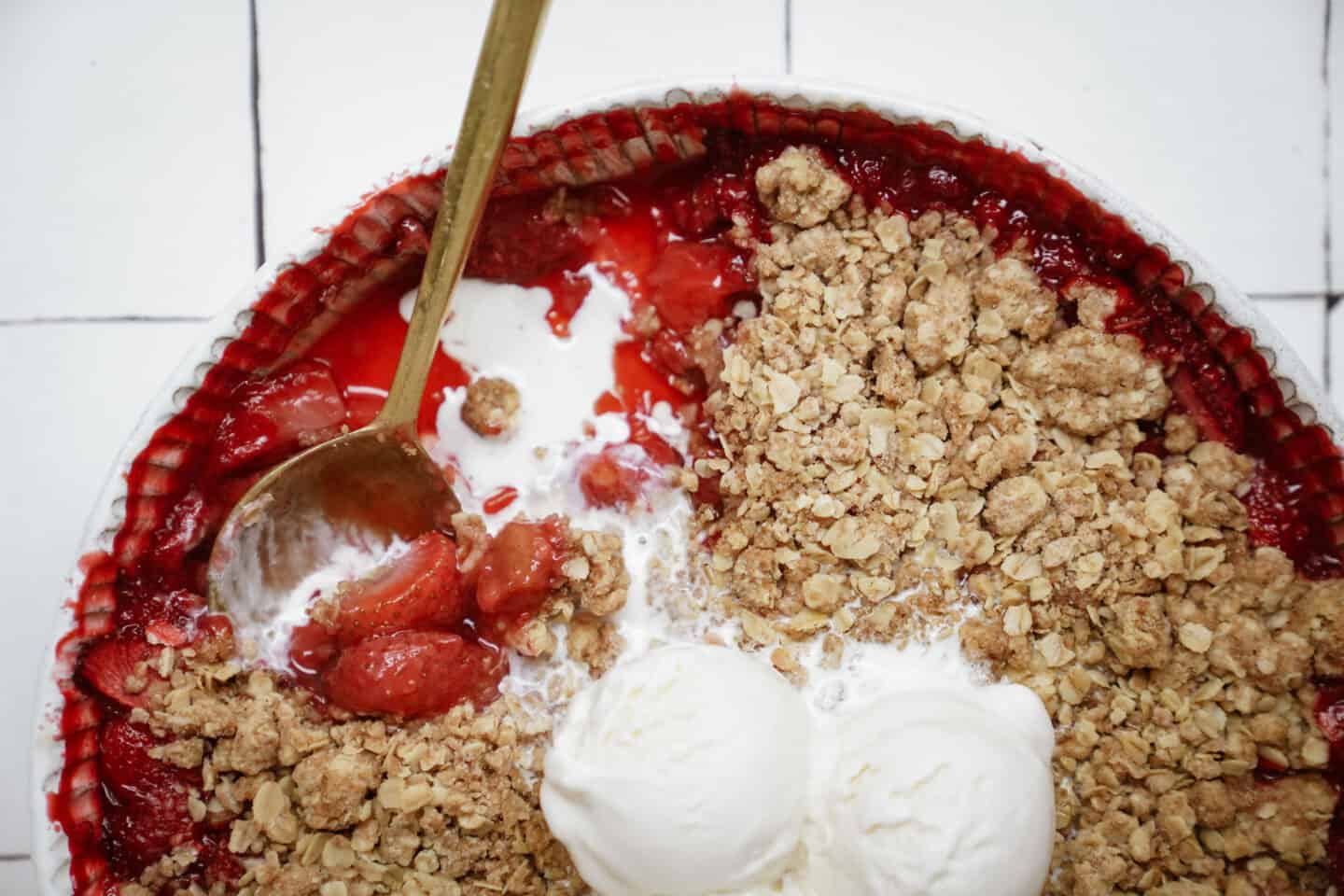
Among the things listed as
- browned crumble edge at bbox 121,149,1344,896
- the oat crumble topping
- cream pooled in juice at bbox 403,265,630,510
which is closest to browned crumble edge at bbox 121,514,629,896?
browned crumble edge at bbox 121,149,1344,896

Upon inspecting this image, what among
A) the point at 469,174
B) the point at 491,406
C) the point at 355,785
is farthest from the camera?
the point at 491,406

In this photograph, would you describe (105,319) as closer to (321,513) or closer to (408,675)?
(321,513)

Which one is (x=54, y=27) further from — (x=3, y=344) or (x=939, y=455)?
(x=939, y=455)

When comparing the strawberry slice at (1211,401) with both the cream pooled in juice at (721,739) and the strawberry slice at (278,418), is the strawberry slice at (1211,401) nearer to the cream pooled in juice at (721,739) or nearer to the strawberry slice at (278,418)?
the cream pooled in juice at (721,739)

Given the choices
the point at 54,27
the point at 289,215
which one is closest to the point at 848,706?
the point at 289,215

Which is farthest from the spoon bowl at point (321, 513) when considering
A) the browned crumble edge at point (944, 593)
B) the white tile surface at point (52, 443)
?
the white tile surface at point (52, 443)

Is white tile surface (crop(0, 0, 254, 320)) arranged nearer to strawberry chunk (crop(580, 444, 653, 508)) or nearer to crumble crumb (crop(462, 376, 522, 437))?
crumble crumb (crop(462, 376, 522, 437))

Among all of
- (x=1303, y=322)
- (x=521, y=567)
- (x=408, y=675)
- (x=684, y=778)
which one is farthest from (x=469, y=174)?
(x=1303, y=322)
